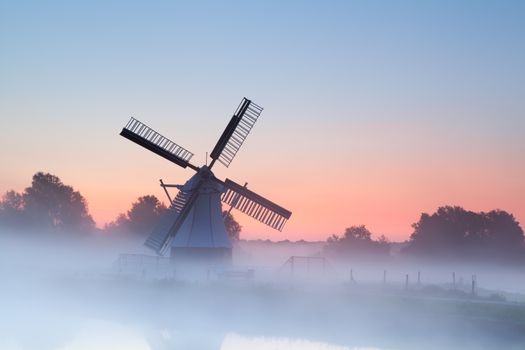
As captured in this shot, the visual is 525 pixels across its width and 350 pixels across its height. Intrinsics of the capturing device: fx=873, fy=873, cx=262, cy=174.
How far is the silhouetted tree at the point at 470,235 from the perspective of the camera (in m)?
86.3

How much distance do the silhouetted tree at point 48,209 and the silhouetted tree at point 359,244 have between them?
1176 inches

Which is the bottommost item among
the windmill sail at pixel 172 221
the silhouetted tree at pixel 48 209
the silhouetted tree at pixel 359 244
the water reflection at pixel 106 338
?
the water reflection at pixel 106 338

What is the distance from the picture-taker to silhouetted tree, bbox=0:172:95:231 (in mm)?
94188

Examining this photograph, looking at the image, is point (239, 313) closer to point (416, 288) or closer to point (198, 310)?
point (198, 310)

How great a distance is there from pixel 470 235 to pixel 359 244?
11.8 m

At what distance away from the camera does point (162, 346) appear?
127 ft

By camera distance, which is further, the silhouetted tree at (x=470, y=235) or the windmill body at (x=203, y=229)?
the silhouetted tree at (x=470, y=235)

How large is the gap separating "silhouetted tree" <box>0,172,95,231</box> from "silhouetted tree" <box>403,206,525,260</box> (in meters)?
39.0

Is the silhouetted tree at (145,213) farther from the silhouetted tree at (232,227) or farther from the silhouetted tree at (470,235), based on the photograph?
the silhouetted tree at (470,235)

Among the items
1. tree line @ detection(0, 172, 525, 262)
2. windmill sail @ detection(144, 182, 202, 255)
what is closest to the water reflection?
windmill sail @ detection(144, 182, 202, 255)

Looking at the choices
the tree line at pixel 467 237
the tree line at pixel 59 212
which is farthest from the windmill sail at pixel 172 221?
the tree line at pixel 467 237

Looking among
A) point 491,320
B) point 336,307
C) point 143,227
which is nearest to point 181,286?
point 336,307

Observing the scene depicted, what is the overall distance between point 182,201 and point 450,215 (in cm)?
4058

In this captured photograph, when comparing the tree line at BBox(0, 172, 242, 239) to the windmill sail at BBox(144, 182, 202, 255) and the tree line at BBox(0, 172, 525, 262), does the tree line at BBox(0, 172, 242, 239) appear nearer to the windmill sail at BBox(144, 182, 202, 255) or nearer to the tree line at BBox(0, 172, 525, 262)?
the tree line at BBox(0, 172, 525, 262)
